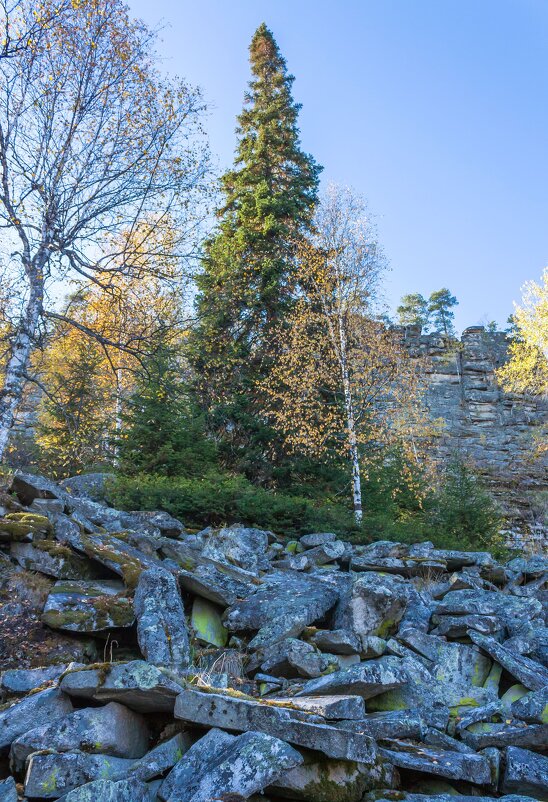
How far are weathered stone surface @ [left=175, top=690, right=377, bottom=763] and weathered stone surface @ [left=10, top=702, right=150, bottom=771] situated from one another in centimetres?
46

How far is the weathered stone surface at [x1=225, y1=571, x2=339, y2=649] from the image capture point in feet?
19.1

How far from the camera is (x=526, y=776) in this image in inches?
145

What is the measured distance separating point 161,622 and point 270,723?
2.05 metres

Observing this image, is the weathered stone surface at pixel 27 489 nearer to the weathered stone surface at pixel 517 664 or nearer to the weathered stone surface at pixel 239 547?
the weathered stone surface at pixel 239 547

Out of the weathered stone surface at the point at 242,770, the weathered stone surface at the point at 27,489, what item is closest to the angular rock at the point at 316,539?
the weathered stone surface at the point at 27,489

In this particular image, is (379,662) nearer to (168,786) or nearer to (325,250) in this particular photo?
(168,786)

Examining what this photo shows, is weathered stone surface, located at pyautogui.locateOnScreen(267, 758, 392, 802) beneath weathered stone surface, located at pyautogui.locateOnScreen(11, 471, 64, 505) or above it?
beneath

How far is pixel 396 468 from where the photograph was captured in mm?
15938

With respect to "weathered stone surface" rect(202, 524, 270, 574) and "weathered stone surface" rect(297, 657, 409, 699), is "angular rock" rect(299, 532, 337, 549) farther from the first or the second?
"weathered stone surface" rect(297, 657, 409, 699)

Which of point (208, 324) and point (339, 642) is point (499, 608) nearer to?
point (339, 642)

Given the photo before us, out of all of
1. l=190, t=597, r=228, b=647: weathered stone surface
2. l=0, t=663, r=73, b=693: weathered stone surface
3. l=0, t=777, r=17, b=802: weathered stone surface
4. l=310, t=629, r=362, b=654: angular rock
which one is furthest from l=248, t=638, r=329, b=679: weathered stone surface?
l=0, t=777, r=17, b=802: weathered stone surface

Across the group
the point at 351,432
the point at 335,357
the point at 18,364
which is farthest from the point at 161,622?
the point at 335,357

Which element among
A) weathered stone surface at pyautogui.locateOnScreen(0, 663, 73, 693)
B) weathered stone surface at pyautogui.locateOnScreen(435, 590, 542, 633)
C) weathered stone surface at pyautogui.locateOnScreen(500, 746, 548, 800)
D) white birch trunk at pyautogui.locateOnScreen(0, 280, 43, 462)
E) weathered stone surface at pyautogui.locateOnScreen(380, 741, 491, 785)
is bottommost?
weathered stone surface at pyautogui.locateOnScreen(435, 590, 542, 633)

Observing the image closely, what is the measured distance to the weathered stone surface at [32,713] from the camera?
370 cm
